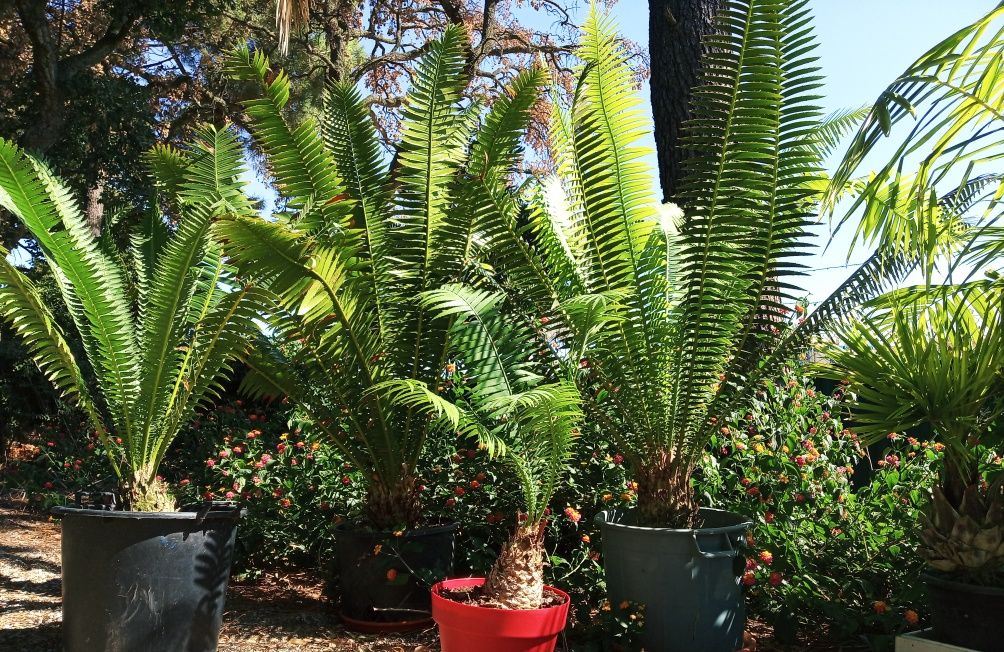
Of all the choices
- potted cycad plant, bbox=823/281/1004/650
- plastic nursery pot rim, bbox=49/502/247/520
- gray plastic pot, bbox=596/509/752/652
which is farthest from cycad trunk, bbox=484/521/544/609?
potted cycad plant, bbox=823/281/1004/650

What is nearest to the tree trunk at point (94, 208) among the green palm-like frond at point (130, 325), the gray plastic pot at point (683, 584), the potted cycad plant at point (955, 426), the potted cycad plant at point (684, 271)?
the green palm-like frond at point (130, 325)

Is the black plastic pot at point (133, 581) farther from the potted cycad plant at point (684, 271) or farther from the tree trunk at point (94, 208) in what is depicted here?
the tree trunk at point (94, 208)

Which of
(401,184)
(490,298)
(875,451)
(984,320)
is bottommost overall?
(875,451)

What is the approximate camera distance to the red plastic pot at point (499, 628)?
2.62 metres

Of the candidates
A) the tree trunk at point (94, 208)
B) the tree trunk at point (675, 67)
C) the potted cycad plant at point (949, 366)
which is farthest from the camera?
the tree trunk at point (94, 208)

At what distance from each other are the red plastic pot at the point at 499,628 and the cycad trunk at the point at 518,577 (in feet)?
0.20

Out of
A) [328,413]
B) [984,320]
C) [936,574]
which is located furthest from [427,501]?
[984,320]

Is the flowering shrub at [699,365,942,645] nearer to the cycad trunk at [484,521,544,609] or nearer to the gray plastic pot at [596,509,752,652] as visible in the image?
the gray plastic pot at [596,509,752,652]

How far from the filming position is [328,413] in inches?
146

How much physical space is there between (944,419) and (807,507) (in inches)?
45.9

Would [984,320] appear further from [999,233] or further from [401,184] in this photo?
[401,184]

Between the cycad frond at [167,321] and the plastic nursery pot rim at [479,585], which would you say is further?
the cycad frond at [167,321]

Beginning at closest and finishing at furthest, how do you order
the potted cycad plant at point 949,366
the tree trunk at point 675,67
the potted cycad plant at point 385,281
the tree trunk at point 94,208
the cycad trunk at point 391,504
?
1. the potted cycad plant at point 949,366
2. the potted cycad plant at point 385,281
3. the cycad trunk at point 391,504
4. the tree trunk at point 675,67
5. the tree trunk at point 94,208

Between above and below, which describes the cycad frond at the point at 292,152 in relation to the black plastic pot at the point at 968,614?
above
